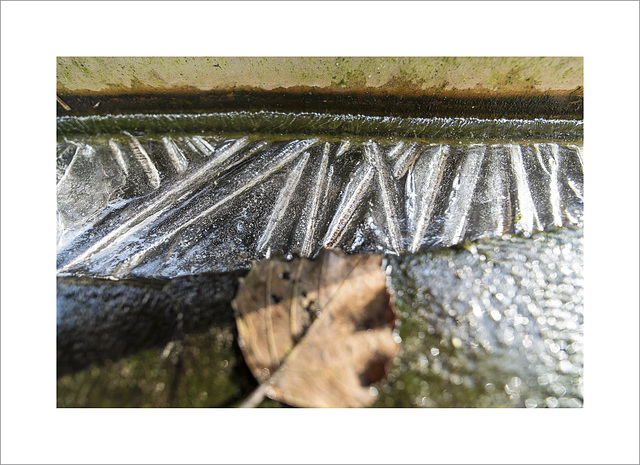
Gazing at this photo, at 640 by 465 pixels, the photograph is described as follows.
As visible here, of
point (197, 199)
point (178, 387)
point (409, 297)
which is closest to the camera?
point (178, 387)

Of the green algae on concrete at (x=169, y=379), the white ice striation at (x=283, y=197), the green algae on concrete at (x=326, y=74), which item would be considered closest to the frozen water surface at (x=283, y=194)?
the white ice striation at (x=283, y=197)

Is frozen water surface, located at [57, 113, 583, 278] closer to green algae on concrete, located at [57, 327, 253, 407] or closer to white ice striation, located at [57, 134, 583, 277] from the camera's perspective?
white ice striation, located at [57, 134, 583, 277]

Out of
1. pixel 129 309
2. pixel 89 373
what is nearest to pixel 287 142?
pixel 129 309

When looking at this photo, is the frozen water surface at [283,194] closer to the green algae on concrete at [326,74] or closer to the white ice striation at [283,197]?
the white ice striation at [283,197]

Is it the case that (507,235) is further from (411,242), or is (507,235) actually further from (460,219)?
(411,242)

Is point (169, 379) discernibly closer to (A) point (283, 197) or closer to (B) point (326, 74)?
(A) point (283, 197)

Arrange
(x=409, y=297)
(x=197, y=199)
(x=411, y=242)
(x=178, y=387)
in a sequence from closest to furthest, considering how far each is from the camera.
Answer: (x=178, y=387) → (x=409, y=297) → (x=411, y=242) → (x=197, y=199)
